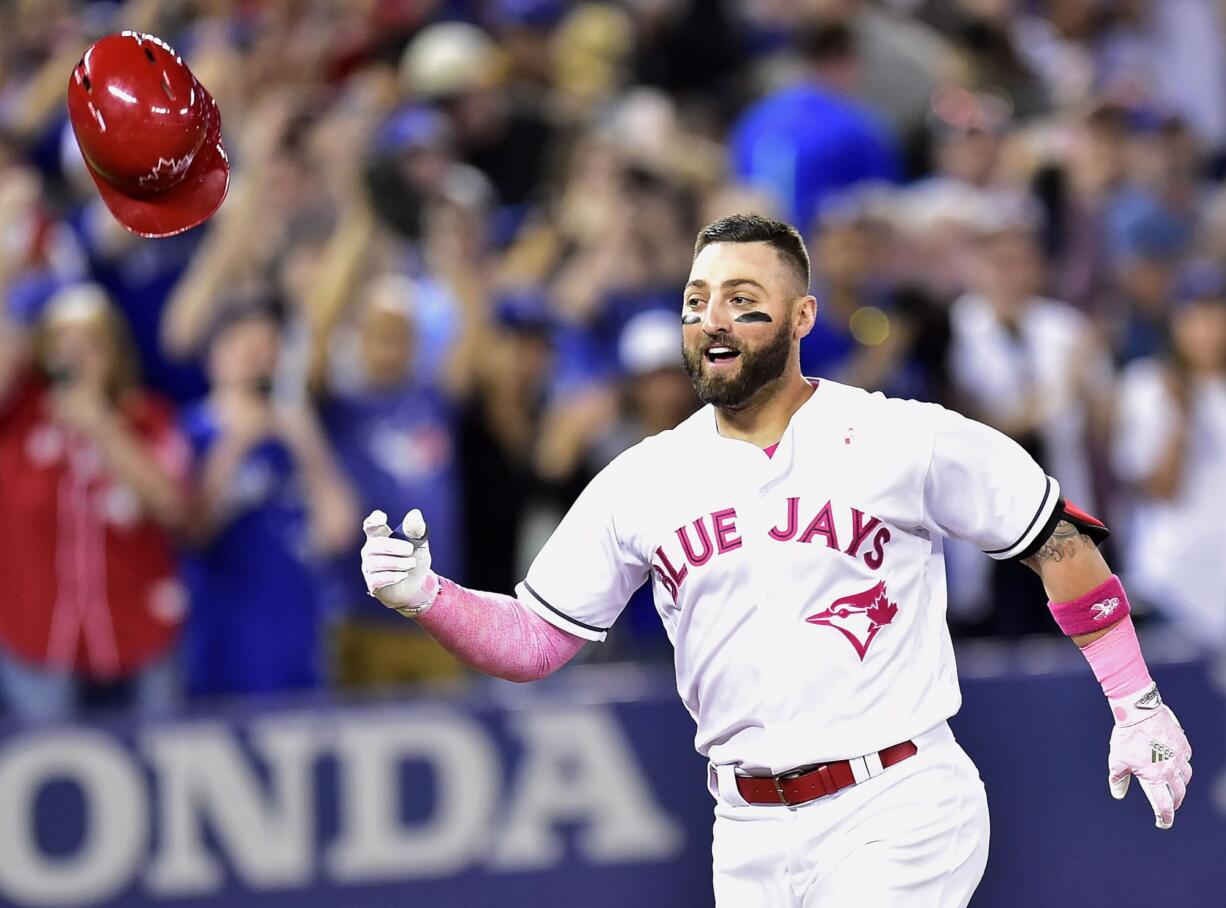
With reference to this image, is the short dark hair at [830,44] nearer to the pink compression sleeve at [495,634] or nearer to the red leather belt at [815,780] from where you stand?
the pink compression sleeve at [495,634]

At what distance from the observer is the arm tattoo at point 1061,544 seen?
4.80m

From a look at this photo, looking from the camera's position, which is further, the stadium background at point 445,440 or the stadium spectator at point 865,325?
the stadium spectator at point 865,325

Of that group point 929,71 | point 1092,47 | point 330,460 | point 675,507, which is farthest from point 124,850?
point 1092,47

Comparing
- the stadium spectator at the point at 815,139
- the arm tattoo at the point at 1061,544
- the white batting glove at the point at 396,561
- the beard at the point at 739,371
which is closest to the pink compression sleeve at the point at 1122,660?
the arm tattoo at the point at 1061,544

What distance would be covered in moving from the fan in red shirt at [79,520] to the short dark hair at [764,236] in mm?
3499

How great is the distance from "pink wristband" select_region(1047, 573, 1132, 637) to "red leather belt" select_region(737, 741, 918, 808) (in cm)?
52

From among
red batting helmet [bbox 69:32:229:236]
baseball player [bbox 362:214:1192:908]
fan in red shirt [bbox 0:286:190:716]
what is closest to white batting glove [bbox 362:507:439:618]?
baseball player [bbox 362:214:1192:908]

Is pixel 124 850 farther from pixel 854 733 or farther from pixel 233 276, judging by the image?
pixel 854 733

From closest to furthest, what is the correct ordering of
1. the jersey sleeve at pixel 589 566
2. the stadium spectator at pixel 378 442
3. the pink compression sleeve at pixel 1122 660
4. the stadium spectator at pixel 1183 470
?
the pink compression sleeve at pixel 1122 660
the jersey sleeve at pixel 589 566
the stadium spectator at pixel 378 442
the stadium spectator at pixel 1183 470

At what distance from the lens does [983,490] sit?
4.73m

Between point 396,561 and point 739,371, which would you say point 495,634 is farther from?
point 739,371

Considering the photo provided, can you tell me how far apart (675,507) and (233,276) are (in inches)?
154

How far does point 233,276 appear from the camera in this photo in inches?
323

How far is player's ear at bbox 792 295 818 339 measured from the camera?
4.86 m
